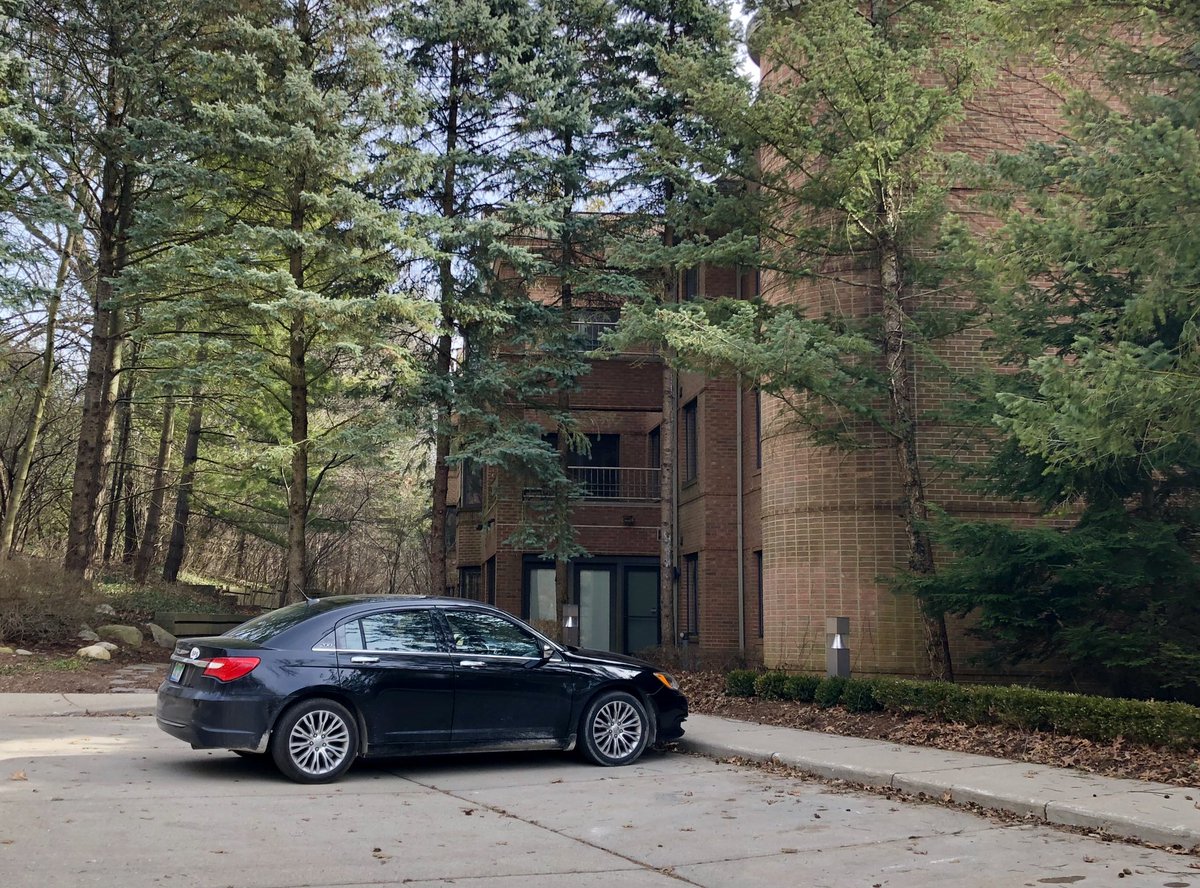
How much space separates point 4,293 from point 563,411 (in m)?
9.95

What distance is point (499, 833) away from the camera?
7.18m

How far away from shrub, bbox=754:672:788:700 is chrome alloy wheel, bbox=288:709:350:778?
689 cm

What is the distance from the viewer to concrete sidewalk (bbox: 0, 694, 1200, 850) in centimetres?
729

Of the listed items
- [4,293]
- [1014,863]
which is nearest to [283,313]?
[4,293]

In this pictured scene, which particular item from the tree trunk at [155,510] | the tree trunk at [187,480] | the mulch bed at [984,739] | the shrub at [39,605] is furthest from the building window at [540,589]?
the mulch bed at [984,739]

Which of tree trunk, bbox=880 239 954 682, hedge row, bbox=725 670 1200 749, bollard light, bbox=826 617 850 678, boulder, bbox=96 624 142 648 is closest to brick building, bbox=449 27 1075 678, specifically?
tree trunk, bbox=880 239 954 682

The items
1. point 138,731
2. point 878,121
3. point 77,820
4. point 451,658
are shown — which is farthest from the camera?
point 878,121

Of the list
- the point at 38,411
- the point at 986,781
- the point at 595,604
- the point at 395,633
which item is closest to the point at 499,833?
the point at 395,633

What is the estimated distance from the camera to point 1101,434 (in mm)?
8914

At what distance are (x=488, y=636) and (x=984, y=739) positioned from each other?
4.96 m

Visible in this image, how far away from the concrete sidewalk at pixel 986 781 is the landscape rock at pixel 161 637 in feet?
43.3

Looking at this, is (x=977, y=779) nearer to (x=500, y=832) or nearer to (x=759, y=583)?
(x=500, y=832)

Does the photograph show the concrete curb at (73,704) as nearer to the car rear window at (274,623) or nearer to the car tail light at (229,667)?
the car rear window at (274,623)

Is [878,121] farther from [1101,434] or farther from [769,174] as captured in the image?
[1101,434]
